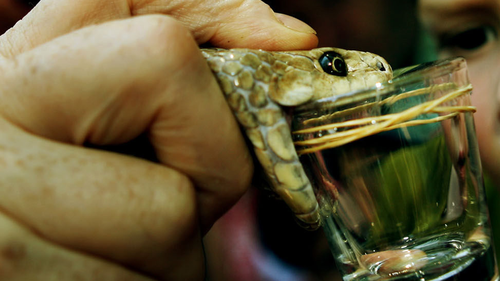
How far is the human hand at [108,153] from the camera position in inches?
13.1

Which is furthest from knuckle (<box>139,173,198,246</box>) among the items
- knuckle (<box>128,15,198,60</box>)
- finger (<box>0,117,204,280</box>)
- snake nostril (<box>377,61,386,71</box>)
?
snake nostril (<box>377,61,386,71</box>)

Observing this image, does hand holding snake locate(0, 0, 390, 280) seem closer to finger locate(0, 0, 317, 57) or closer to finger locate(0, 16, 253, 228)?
finger locate(0, 16, 253, 228)

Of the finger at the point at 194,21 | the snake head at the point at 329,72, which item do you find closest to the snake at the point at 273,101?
the snake head at the point at 329,72

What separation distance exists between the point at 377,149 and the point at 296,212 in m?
0.10

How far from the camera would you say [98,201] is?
35 centimetres

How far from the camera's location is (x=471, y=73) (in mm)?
917

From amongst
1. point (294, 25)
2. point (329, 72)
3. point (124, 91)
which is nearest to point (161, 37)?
point (124, 91)

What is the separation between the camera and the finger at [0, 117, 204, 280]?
33cm

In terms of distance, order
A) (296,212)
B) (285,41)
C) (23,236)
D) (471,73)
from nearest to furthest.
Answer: (23,236) → (296,212) → (285,41) → (471,73)

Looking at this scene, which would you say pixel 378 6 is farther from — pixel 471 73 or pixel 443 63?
Answer: pixel 443 63

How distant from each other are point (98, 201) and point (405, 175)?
29 cm

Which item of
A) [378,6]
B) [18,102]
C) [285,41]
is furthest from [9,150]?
[378,6]

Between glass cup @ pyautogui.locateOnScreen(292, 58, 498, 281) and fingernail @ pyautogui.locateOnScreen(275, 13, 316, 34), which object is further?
fingernail @ pyautogui.locateOnScreen(275, 13, 316, 34)

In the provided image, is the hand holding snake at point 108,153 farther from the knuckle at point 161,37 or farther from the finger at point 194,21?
the finger at point 194,21
